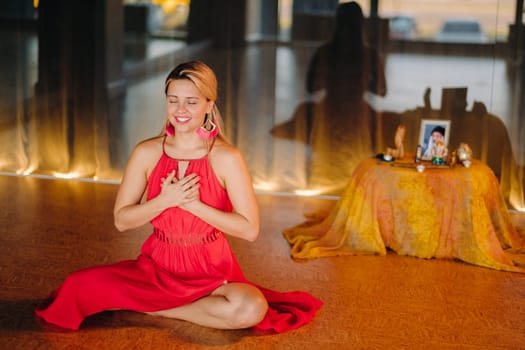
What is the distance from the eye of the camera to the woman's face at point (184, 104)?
3.35 meters

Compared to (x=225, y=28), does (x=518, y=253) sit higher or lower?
lower

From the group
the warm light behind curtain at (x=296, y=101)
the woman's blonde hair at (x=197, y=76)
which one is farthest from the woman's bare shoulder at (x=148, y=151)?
the warm light behind curtain at (x=296, y=101)

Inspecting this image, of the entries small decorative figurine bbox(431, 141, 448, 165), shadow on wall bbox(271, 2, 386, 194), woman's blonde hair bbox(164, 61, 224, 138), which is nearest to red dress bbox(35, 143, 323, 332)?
woman's blonde hair bbox(164, 61, 224, 138)

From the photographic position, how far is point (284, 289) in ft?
13.9

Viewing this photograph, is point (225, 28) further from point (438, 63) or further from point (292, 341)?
point (292, 341)

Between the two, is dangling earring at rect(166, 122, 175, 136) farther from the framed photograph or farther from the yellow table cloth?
the framed photograph

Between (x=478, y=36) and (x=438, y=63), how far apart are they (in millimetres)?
330

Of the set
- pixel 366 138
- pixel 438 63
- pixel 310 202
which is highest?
pixel 438 63

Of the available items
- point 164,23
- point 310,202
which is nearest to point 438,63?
point 310,202

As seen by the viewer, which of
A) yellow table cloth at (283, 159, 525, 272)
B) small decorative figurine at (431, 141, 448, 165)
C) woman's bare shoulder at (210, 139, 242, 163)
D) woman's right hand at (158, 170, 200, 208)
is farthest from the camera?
small decorative figurine at (431, 141, 448, 165)

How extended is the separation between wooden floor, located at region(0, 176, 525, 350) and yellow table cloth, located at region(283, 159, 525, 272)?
9 cm

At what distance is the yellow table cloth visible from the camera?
4766 mm

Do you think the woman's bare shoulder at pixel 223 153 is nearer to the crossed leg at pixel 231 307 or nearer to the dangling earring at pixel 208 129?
the dangling earring at pixel 208 129

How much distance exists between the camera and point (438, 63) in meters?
5.96
